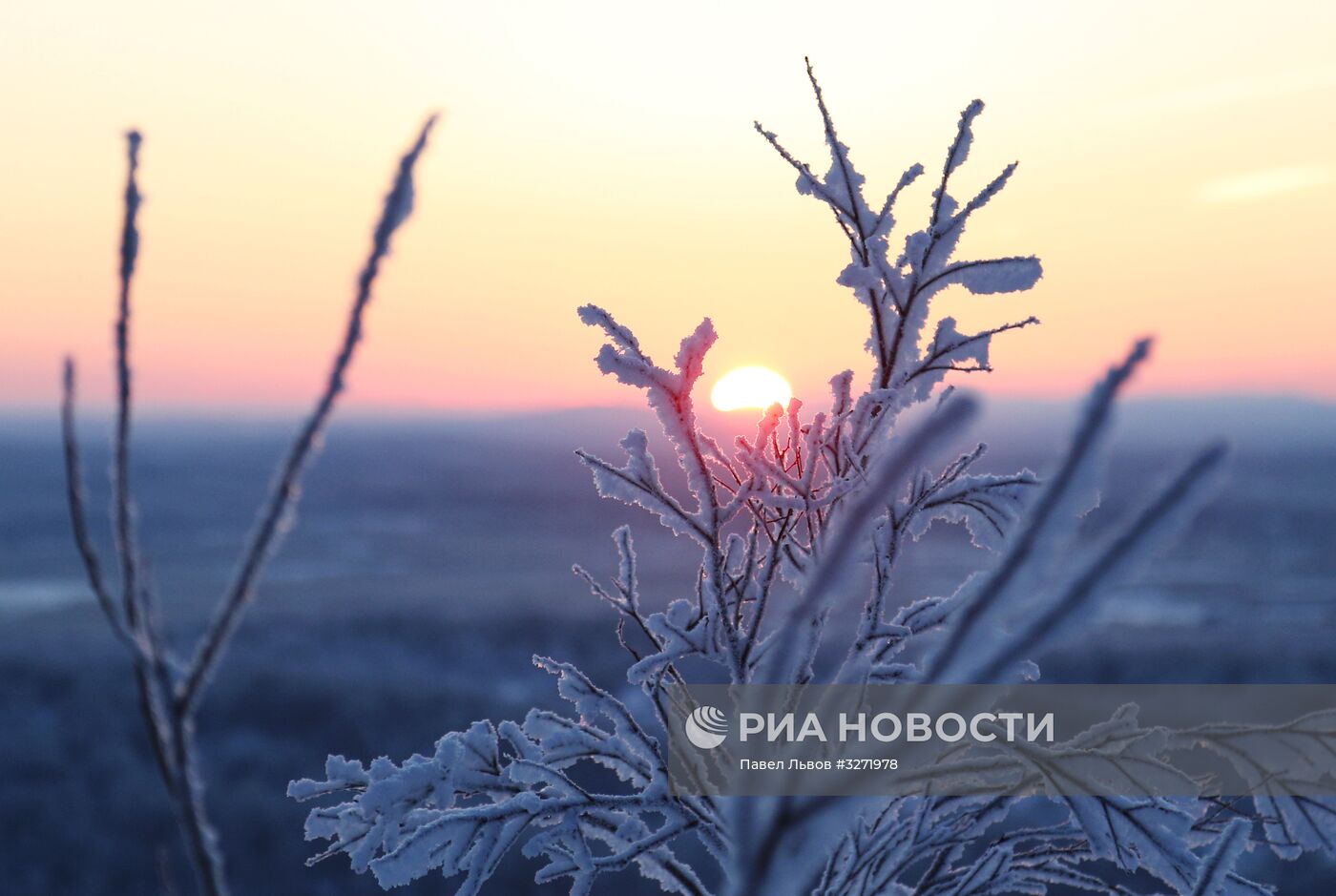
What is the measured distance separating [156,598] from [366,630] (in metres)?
29.5

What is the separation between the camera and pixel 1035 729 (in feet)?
6.92

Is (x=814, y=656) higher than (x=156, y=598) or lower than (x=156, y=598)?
lower

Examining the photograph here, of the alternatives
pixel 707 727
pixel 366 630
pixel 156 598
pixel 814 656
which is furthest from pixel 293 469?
pixel 366 630

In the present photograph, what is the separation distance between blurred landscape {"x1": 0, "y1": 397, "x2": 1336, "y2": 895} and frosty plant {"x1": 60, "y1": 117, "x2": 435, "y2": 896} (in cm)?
5

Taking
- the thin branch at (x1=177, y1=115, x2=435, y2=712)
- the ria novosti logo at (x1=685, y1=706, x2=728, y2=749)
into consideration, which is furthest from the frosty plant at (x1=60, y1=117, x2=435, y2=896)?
the ria novosti logo at (x1=685, y1=706, x2=728, y2=749)

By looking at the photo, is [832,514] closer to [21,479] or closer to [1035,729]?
A: [1035,729]

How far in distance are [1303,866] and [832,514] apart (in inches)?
713

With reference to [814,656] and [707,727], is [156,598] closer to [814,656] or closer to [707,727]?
[814,656]

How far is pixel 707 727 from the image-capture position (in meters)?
2.04

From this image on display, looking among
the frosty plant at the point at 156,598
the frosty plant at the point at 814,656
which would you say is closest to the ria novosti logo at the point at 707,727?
the frosty plant at the point at 814,656

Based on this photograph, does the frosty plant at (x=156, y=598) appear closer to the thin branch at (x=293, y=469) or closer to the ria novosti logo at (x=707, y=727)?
the thin branch at (x=293, y=469)

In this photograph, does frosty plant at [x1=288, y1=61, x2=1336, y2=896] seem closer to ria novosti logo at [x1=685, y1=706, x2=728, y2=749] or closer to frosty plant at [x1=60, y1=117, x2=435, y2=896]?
ria novosti logo at [x1=685, y1=706, x2=728, y2=749]

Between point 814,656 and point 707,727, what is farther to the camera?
point 707,727

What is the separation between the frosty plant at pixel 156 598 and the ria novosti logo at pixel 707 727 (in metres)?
1.42
